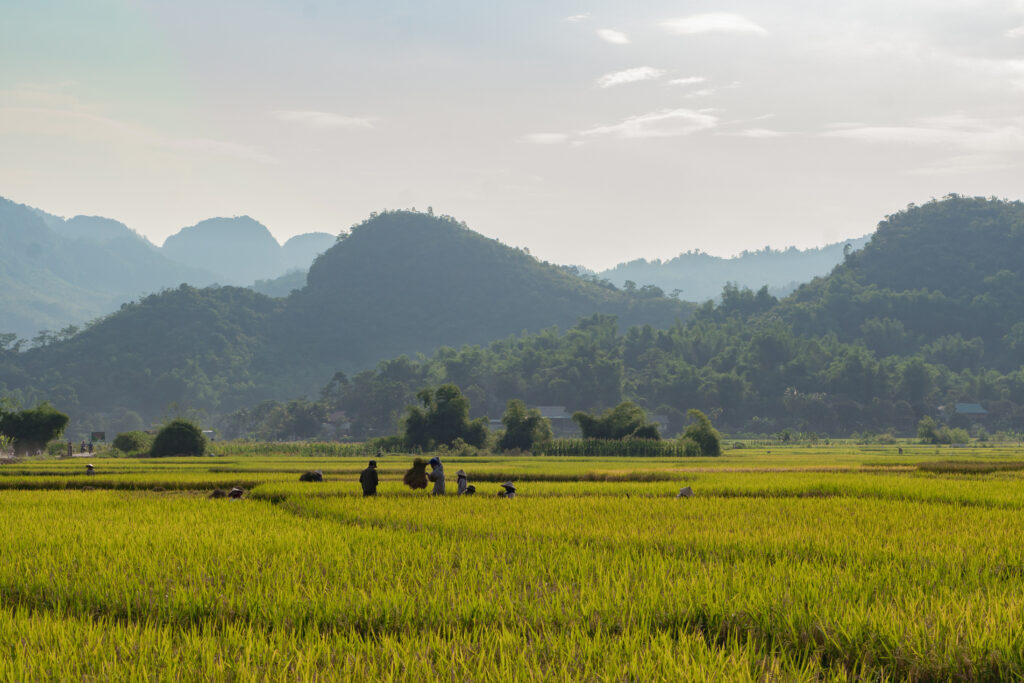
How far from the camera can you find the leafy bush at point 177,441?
4934 cm

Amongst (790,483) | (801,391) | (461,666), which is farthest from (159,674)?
(801,391)

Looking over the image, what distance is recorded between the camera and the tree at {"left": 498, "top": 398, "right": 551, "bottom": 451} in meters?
56.8

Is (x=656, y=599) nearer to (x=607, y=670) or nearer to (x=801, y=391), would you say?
(x=607, y=670)

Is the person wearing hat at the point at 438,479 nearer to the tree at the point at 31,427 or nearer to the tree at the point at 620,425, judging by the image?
the tree at the point at 620,425

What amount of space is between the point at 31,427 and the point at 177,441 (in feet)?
32.2

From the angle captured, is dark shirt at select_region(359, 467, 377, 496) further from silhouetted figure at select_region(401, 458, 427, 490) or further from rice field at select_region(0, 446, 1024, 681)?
rice field at select_region(0, 446, 1024, 681)

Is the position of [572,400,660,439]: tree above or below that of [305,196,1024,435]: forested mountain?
below

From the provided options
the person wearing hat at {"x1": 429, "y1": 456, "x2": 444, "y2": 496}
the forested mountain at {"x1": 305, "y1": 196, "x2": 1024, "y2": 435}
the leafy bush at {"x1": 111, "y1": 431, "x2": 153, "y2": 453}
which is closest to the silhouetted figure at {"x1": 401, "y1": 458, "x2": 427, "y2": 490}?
the person wearing hat at {"x1": 429, "y1": 456, "x2": 444, "y2": 496}

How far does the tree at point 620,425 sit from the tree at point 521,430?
9.00 ft

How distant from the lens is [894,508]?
14.9 metres

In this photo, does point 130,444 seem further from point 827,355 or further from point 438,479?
point 827,355

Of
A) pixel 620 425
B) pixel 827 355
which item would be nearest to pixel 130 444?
pixel 620 425

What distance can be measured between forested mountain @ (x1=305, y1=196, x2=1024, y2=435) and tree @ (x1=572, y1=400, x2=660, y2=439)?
62701mm

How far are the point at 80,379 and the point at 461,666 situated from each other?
173m
